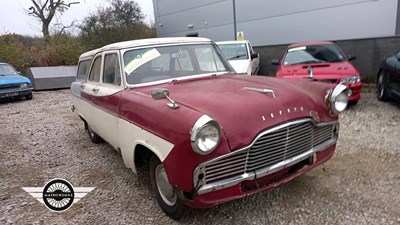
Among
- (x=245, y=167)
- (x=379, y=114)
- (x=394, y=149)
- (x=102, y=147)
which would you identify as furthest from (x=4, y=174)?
(x=379, y=114)

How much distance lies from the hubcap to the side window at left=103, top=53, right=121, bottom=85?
1.32 meters

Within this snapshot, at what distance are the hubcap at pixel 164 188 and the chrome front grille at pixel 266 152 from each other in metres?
0.66

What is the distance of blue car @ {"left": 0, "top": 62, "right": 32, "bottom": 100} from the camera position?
11.7m

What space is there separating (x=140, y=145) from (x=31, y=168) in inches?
102

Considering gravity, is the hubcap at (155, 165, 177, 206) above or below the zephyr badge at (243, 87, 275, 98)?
below

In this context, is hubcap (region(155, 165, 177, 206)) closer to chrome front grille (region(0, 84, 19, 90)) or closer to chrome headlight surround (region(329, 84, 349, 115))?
chrome headlight surround (region(329, 84, 349, 115))

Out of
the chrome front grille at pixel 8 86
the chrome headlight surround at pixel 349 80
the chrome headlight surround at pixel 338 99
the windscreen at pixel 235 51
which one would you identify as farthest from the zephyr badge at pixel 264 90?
the chrome front grille at pixel 8 86

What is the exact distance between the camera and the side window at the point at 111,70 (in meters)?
3.90

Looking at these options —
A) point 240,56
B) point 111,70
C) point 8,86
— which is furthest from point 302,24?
point 8,86

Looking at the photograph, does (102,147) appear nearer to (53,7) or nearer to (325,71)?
(325,71)

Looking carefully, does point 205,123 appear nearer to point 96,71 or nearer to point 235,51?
point 96,71

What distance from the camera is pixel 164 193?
3178 mm

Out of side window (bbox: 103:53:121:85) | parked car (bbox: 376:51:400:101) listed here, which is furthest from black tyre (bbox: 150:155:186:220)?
parked car (bbox: 376:51:400:101)

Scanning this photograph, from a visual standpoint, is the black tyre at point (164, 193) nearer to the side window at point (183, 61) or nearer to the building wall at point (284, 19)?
the side window at point (183, 61)
